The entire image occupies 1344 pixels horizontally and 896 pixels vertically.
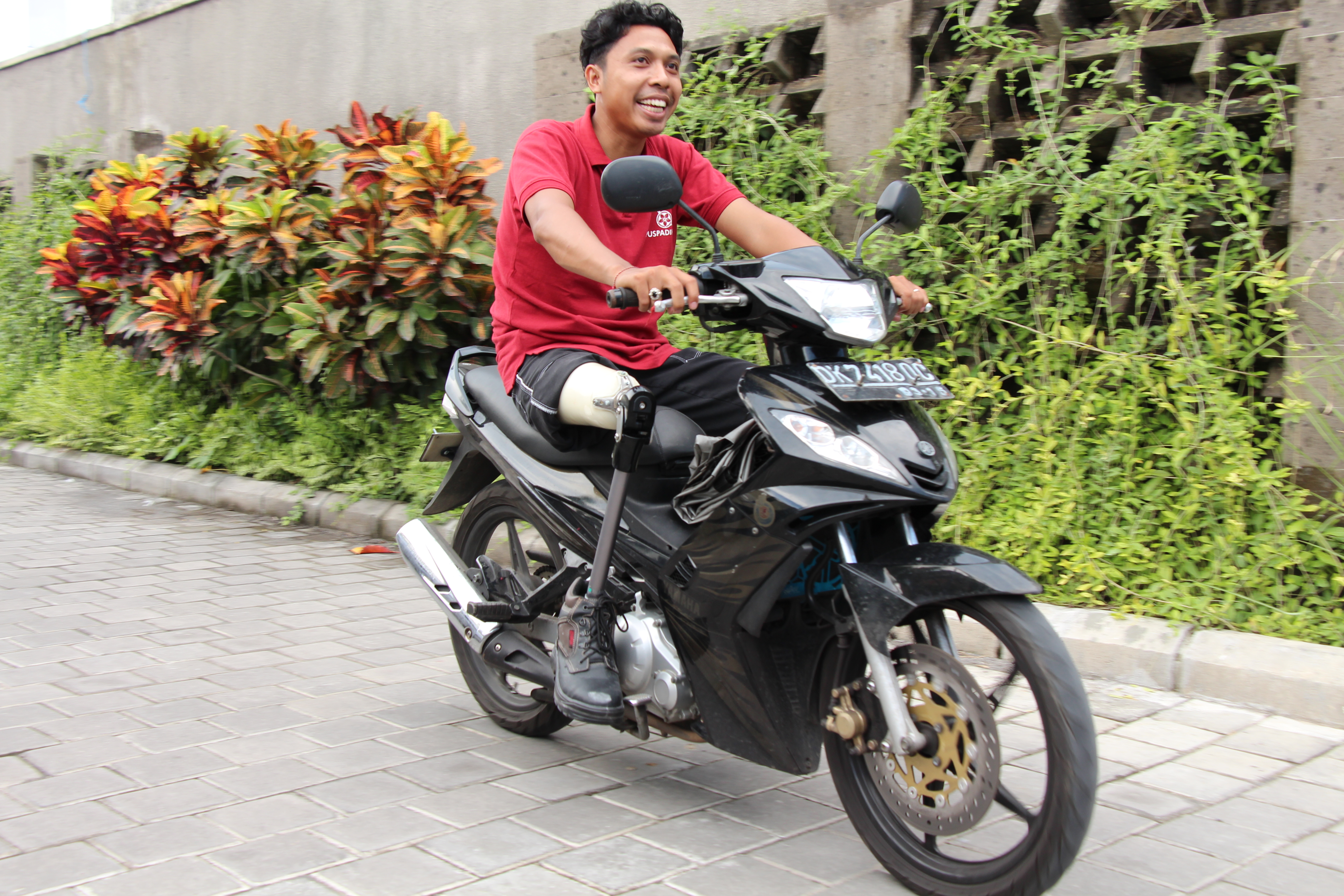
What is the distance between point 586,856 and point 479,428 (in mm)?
1320

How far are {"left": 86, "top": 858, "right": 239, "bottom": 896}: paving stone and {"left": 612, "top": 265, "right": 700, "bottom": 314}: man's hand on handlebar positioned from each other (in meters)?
1.55

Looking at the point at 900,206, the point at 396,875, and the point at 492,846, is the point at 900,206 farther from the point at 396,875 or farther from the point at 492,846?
the point at 396,875

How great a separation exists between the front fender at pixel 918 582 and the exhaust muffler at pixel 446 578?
1353mm

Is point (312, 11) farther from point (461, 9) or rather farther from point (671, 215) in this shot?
point (671, 215)

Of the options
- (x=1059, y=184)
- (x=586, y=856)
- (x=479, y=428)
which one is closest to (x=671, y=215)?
(x=479, y=428)

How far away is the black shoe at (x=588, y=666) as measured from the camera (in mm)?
2928

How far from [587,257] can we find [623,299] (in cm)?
26

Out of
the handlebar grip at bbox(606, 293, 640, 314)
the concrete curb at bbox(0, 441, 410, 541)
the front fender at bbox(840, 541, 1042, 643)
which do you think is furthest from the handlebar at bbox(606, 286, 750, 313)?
the concrete curb at bbox(0, 441, 410, 541)

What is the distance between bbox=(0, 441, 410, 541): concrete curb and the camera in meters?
6.42

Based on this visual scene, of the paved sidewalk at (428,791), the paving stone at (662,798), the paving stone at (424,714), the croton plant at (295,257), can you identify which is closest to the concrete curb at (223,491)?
the croton plant at (295,257)

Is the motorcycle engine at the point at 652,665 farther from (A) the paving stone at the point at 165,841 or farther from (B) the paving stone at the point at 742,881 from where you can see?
(A) the paving stone at the point at 165,841

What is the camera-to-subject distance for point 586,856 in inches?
106

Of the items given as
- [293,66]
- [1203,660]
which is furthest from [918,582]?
[293,66]

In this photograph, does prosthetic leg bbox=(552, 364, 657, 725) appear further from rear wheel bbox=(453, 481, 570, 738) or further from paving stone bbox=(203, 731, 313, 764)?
paving stone bbox=(203, 731, 313, 764)
